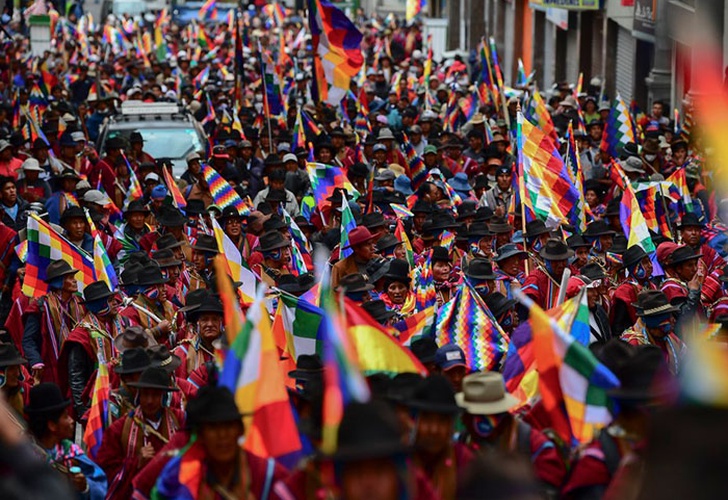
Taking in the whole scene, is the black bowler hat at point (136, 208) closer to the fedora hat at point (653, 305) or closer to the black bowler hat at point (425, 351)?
the fedora hat at point (653, 305)

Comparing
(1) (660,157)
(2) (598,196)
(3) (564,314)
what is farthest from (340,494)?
(1) (660,157)

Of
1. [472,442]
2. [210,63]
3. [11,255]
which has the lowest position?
[210,63]

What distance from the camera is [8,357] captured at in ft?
29.9

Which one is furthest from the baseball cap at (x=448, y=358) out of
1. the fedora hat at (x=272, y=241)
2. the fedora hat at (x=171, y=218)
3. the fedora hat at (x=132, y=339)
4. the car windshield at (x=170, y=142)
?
the car windshield at (x=170, y=142)

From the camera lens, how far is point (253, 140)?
21234 mm

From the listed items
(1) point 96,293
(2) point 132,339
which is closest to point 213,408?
(2) point 132,339

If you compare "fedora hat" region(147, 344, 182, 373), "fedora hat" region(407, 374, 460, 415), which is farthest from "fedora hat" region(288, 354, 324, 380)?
"fedora hat" region(407, 374, 460, 415)

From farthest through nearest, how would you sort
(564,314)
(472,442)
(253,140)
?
(253,140), (564,314), (472,442)

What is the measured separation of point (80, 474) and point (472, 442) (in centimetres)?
194

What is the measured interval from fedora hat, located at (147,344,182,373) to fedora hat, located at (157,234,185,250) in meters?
3.63

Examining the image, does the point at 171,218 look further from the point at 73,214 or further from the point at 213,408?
the point at 213,408

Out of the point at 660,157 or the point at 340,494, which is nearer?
the point at 340,494

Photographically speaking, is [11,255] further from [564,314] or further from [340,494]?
[340,494]

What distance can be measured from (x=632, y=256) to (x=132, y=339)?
13.7ft
